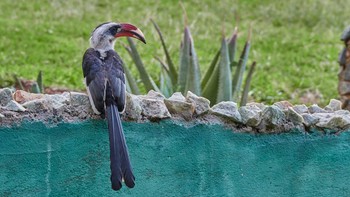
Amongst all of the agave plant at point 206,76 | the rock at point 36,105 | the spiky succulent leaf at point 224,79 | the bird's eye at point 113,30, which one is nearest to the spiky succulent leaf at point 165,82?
the agave plant at point 206,76

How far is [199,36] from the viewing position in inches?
425

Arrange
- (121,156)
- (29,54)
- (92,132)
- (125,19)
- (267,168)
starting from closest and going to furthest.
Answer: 1. (121,156)
2. (92,132)
3. (267,168)
4. (29,54)
5. (125,19)

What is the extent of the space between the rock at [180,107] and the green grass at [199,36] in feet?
13.2

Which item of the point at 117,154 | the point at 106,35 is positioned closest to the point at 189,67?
the point at 106,35

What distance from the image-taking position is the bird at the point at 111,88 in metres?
3.90

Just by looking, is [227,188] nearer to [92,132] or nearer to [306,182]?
[306,182]

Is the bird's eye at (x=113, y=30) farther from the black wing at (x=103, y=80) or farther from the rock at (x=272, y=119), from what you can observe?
the rock at (x=272, y=119)

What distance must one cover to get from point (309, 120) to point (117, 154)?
1179 mm

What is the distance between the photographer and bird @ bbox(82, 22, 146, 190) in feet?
12.8

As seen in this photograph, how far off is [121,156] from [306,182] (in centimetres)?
115

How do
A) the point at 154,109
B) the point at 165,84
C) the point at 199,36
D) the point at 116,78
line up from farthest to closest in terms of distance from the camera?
the point at 199,36, the point at 165,84, the point at 154,109, the point at 116,78

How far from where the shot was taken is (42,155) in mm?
4141

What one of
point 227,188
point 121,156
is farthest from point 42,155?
point 227,188

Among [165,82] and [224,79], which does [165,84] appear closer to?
[165,82]
